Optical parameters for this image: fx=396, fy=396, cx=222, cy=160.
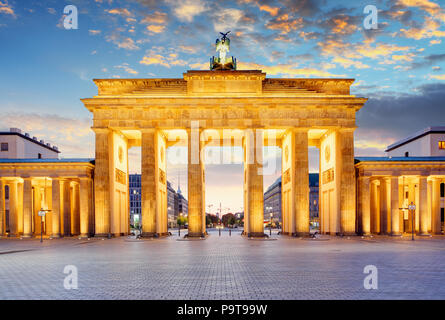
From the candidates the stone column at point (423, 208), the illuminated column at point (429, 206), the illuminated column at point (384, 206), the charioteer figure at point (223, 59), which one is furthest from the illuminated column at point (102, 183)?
the illuminated column at point (429, 206)

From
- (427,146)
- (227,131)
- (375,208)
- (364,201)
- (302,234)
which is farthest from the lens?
(427,146)

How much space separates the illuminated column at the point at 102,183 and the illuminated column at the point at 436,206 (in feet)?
141

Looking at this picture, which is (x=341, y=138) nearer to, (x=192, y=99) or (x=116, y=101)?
(x=192, y=99)

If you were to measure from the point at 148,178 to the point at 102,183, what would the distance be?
221 inches

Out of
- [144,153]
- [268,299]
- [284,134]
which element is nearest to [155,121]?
[144,153]

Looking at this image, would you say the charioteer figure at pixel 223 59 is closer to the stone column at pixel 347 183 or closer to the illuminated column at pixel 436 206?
the stone column at pixel 347 183

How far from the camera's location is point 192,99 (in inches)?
1905

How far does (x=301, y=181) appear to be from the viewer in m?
48.7

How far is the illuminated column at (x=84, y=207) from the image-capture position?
49.6m

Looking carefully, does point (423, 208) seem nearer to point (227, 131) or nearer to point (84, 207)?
point (227, 131)

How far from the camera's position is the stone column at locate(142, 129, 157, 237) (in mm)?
48594

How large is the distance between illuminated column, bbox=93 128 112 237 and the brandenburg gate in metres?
0.12

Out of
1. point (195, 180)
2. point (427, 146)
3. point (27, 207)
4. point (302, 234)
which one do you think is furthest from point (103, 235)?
point (427, 146)

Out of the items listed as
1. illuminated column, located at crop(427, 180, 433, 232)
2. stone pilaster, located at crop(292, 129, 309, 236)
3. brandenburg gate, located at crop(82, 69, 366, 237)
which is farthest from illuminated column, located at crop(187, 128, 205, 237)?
illuminated column, located at crop(427, 180, 433, 232)
